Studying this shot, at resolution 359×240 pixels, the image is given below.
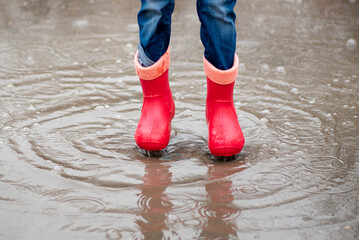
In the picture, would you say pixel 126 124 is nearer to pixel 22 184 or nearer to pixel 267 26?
pixel 22 184

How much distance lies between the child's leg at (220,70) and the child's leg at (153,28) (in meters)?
0.13

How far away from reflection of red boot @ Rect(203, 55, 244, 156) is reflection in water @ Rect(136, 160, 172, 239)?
22 centimetres

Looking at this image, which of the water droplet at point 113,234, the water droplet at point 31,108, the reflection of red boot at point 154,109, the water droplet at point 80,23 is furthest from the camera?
the water droplet at point 80,23

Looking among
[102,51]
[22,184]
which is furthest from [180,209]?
[102,51]

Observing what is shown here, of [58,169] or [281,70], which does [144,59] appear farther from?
[281,70]

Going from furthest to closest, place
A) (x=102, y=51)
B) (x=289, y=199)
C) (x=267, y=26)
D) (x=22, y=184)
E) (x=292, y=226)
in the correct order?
1. (x=267, y=26)
2. (x=102, y=51)
3. (x=22, y=184)
4. (x=289, y=199)
5. (x=292, y=226)

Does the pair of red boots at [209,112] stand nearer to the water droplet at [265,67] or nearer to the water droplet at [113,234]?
the water droplet at [113,234]

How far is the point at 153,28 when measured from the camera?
1.79 m

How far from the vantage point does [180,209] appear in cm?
151

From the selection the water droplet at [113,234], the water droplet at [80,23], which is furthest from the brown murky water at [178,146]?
the water droplet at [80,23]

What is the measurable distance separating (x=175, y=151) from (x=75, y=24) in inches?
97.9

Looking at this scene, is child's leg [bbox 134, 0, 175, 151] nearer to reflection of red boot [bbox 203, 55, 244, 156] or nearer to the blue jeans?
the blue jeans

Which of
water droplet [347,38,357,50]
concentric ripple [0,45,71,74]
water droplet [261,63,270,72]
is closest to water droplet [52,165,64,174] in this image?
concentric ripple [0,45,71,74]

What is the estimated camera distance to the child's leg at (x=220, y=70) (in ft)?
5.75
